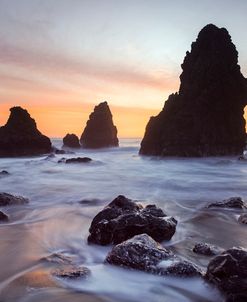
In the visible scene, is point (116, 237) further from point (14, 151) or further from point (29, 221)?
point (14, 151)

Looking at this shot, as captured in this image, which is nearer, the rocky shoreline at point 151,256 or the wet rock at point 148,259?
the rocky shoreline at point 151,256

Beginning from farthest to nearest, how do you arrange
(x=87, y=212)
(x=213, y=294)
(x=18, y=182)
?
(x=18, y=182), (x=87, y=212), (x=213, y=294)

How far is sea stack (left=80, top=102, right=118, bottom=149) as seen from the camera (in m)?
82.3

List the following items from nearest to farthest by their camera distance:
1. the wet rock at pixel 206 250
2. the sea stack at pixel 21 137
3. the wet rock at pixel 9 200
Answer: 1. the wet rock at pixel 206 250
2. the wet rock at pixel 9 200
3. the sea stack at pixel 21 137

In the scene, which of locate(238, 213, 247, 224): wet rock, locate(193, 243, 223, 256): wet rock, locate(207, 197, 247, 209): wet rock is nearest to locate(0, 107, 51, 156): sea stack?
locate(207, 197, 247, 209): wet rock

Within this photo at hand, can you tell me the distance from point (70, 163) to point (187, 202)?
20.9 meters

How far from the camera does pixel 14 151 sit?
47.2 meters

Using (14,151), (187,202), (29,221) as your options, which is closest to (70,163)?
(14,151)

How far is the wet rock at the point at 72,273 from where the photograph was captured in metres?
4.95

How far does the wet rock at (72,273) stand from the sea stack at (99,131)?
75536mm

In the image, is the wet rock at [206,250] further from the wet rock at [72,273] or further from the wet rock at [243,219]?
the wet rock at [243,219]

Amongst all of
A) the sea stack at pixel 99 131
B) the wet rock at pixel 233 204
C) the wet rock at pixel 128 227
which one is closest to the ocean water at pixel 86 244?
the wet rock at pixel 128 227

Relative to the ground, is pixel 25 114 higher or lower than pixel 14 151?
higher

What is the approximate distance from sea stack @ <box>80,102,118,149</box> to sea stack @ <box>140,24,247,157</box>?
34235 millimetres
